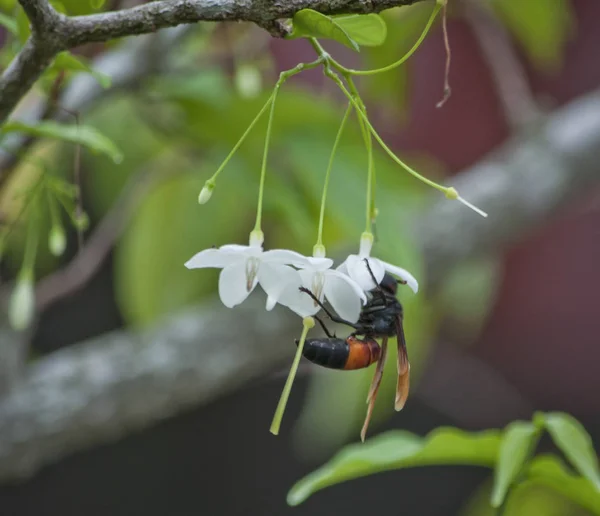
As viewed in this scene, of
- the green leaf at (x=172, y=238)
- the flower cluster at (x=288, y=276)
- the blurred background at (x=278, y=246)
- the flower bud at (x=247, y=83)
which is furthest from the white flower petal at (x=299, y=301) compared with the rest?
the green leaf at (x=172, y=238)

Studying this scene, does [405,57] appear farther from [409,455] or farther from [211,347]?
[211,347]

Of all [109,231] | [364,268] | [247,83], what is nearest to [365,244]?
[364,268]

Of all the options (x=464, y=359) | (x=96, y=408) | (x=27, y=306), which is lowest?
(x=464, y=359)

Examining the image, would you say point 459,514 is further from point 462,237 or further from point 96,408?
point 96,408

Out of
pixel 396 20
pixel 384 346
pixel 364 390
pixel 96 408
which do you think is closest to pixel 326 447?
pixel 364 390

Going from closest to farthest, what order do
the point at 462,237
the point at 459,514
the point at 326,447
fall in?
the point at 462,237 → the point at 326,447 → the point at 459,514

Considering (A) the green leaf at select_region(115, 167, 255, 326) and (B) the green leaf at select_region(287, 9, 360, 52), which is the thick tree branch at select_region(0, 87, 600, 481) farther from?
(B) the green leaf at select_region(287, 9, 360, 52)

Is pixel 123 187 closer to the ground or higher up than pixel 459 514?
higher up
